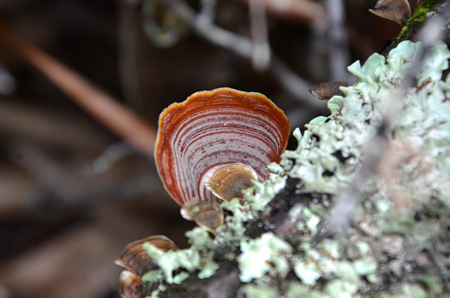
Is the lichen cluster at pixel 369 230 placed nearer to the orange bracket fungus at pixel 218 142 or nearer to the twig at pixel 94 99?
the orange bracket fungus at pixel 218 142

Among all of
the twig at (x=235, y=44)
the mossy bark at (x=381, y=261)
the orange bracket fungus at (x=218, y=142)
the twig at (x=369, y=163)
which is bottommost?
the mossy bark at (x=381, y=261)

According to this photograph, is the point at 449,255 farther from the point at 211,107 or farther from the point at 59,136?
the point at 59,136

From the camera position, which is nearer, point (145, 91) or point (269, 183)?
point (269, 183)

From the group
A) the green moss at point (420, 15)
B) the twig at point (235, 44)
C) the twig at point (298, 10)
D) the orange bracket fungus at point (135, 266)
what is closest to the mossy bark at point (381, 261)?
the orange bracket fungus at point (135, 266)

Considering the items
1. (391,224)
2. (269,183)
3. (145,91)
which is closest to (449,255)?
(391,224)

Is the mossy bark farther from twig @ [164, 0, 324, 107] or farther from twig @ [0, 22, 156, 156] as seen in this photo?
twig @ [0, 22, 156, 156]

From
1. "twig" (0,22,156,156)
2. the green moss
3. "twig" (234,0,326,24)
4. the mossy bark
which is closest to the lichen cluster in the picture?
the mossy bark

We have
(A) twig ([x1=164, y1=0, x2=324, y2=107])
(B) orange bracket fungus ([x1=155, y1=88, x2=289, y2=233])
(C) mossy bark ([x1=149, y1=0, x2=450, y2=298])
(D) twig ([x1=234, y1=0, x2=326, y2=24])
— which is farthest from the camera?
(D) twig ([x1=234, y1=0, x2=326, y2=24])
